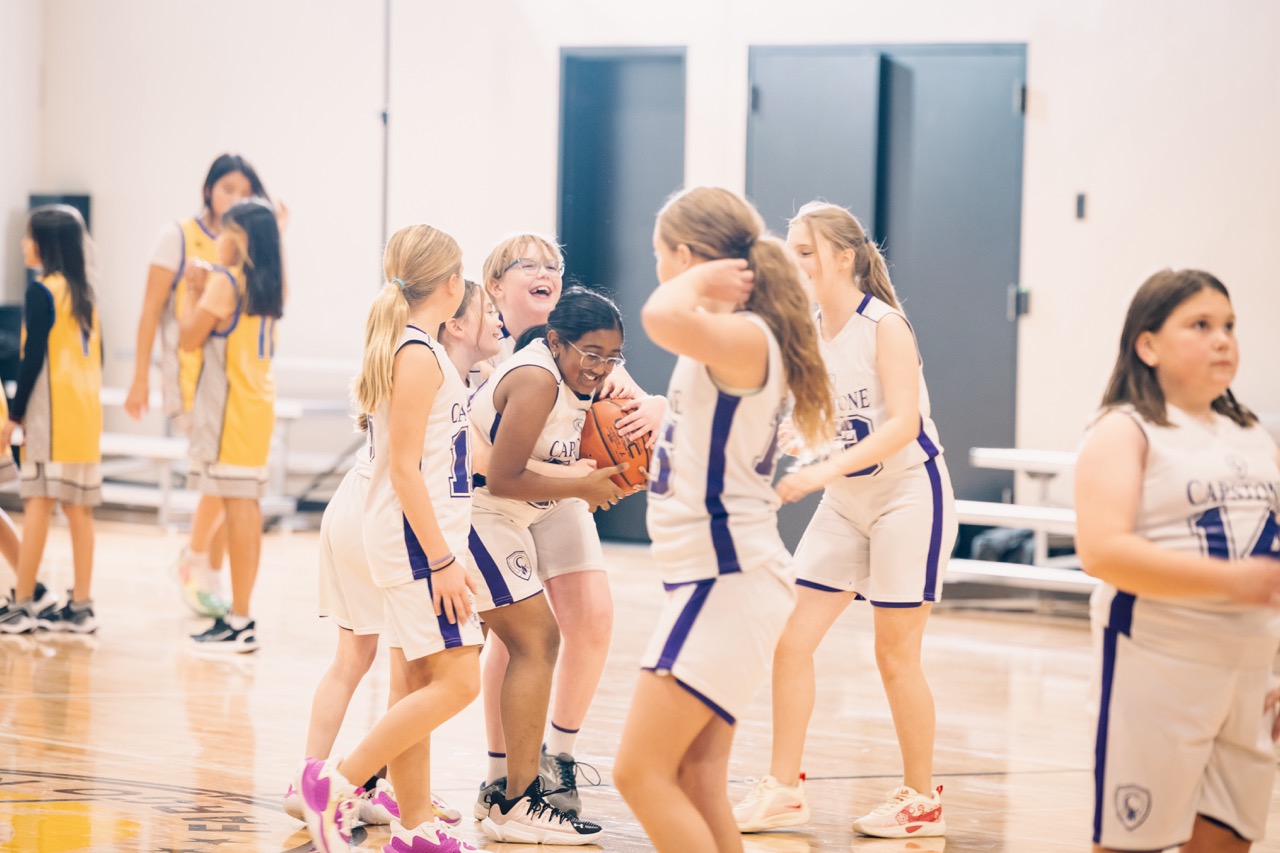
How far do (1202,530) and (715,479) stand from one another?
795 millimetres

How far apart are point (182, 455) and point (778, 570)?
241 inches

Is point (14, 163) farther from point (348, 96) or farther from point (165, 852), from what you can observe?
point (165, 852)

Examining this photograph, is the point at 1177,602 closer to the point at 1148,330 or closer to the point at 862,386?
the point at 1148,330

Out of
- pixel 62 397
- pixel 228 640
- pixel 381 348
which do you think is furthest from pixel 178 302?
pixel 381 348

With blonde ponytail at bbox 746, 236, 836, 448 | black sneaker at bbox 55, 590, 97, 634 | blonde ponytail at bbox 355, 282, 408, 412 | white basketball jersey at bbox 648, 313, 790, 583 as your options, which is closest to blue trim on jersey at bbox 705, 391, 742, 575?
white basketball jersey at bbox 648, 313, 790, 583

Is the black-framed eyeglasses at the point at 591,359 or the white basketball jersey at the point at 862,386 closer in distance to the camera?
the black-framed eyeglasses at the point at 591,359

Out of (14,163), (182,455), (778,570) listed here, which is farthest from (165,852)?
(14,163)

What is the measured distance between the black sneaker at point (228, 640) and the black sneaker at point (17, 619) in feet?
2.17

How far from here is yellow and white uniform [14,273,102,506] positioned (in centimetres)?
546

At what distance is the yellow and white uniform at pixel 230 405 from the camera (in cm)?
539

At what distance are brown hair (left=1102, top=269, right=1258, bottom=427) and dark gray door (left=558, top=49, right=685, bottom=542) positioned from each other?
18.8 feet

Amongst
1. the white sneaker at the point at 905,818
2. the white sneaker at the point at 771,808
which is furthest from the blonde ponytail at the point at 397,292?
the white sneaker at the point at 905,818

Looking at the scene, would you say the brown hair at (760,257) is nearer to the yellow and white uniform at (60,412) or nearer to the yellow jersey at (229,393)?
the yellow jersey at (229,393)

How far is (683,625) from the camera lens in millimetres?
2441
